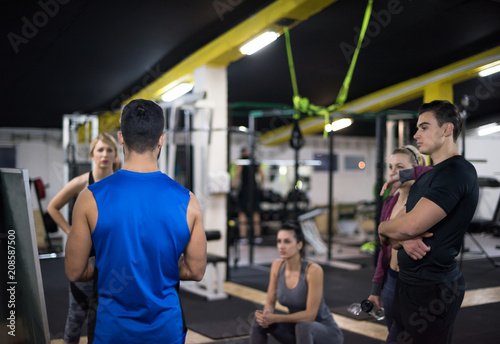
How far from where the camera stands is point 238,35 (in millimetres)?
4895

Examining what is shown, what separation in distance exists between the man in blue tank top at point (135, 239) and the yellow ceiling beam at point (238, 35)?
3.19 metres

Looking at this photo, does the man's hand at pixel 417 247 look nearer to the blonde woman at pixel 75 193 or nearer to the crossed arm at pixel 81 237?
the crossed arm at pixel 81 237

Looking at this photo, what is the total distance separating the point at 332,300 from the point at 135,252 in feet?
11.8

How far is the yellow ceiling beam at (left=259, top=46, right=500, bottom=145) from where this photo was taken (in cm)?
661

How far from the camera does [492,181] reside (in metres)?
6.42

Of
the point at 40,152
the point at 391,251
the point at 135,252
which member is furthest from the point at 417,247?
the point at 40,152

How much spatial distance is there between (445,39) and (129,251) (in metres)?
6.20

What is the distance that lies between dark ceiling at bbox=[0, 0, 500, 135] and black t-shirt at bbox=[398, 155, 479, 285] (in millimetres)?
3294

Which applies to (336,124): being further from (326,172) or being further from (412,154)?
(326,172)

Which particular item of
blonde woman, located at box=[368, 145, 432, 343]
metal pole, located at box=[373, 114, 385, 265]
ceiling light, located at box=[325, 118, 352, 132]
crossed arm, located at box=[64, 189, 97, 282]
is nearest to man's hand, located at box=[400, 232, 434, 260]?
blonde woman, located at box=[368, 145, 432, 343]

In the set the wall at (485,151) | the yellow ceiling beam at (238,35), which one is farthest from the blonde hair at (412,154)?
the wall at (485,151)

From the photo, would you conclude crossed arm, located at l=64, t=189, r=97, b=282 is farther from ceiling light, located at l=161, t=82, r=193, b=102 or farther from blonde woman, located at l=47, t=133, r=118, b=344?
ceiling light, located at l=161, t=82, r=193, b=102

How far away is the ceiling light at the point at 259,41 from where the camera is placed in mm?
4812

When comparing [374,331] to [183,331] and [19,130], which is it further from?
[19,130]
